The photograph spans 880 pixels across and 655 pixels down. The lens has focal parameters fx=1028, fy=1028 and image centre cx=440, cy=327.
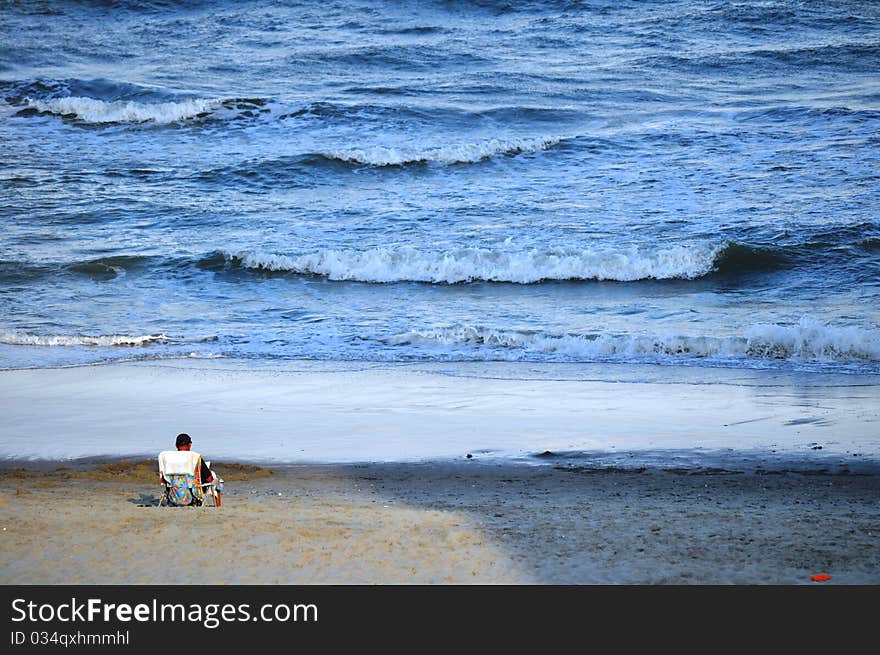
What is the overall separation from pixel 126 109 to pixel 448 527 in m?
21.7

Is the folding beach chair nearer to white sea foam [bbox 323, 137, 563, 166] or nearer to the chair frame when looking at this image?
the chair frame

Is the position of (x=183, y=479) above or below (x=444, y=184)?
below

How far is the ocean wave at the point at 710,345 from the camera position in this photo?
34.7ft

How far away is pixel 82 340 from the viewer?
11609mm

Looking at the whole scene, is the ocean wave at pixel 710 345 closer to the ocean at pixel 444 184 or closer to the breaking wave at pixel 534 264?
the ocean at pixel 444 184

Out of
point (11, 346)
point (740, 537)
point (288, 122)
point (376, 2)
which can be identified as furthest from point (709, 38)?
point (740, 537)

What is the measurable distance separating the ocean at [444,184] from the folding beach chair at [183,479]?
457cm

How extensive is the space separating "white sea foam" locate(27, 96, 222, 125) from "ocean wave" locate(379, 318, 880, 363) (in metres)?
15.1

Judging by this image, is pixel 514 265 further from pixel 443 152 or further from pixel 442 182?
pixel 443 152

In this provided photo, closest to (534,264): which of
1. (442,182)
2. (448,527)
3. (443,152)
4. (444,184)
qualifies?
(444,184)

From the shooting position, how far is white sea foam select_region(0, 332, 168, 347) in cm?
1151

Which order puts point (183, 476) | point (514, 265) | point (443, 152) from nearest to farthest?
point (183, 476), point (514, 265), point (443, 152)

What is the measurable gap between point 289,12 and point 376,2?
2826 millimetres

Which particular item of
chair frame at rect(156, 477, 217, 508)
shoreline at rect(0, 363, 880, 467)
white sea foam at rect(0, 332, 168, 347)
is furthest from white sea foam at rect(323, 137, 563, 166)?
chair frame at rect(156, 477, 217, 508)
